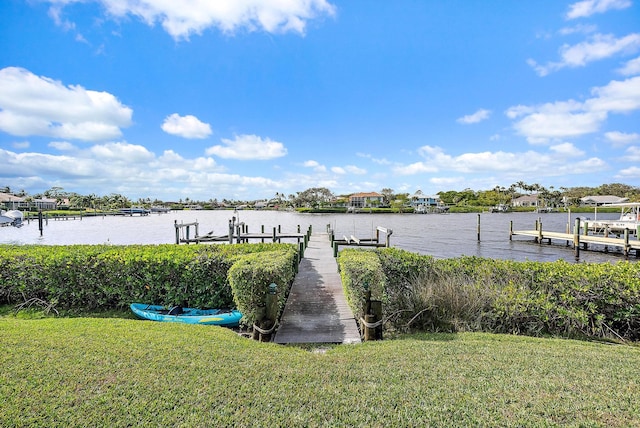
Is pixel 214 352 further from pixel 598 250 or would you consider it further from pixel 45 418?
pixel 598 250

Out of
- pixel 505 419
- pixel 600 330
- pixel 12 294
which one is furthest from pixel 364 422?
pixel 12 294

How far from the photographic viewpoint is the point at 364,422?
3121mm

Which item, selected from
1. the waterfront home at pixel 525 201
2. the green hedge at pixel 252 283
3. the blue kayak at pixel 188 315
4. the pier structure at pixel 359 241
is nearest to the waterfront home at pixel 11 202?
the pier structure at pixel 359 241

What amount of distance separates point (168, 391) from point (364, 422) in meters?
2.18

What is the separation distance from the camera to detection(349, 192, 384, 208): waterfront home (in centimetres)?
11462

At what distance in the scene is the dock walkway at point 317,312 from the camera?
6105mm

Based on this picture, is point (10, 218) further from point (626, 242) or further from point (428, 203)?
point (428, 203)

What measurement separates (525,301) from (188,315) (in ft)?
23.3

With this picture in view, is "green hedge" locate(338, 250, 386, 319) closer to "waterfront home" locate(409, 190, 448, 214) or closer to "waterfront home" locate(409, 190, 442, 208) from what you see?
"waterfront home" locate(409, 190, 448, 214)

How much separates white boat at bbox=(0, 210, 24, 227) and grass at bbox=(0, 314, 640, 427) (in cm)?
5166

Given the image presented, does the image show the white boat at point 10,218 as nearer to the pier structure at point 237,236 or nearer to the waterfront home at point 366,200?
the pier structure at point 237,236

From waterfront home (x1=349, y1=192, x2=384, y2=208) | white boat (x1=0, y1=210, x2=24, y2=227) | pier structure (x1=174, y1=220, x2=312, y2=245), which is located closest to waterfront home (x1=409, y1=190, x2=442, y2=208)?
waterfront home (x1=349, y1=192, x2=384, y2=208)

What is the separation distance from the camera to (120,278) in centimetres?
799

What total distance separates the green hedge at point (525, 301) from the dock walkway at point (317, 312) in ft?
1.96
